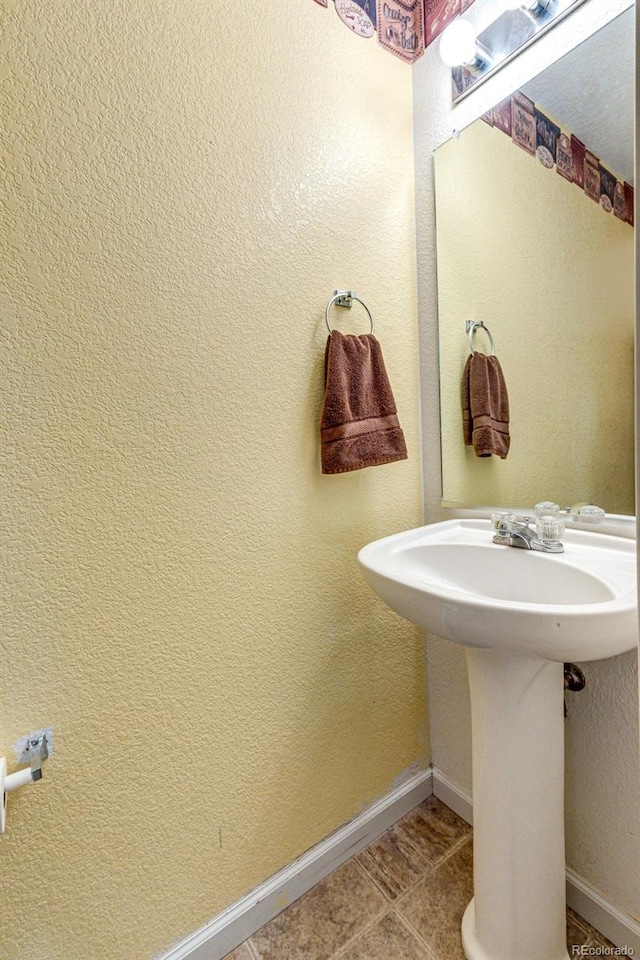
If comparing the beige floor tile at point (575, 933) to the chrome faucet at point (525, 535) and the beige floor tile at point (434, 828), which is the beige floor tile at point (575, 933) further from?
the chrome faucet at point (525, 535)

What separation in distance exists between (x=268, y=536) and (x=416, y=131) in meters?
1.26

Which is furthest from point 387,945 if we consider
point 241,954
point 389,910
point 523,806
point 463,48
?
point 463,48

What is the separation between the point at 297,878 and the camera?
1.00 meters


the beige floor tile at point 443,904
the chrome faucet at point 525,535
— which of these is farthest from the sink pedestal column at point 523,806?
the chrome faucet at point 525,535

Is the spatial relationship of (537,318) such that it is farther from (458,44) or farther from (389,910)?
(389,910)

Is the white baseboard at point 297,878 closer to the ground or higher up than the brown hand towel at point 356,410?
closer to the ground

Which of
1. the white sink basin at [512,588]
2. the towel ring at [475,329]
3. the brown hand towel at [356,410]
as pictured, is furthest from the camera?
the towel ring at [475,329]

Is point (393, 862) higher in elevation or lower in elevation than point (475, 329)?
lower

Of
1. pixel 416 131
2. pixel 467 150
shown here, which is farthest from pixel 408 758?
pixel 416 131

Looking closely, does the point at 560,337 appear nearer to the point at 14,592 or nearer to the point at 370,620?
the point at 370,620

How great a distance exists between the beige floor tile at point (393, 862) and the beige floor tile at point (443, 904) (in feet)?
0.08

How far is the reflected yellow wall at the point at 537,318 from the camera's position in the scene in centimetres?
86

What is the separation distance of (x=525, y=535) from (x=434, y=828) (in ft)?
3.04

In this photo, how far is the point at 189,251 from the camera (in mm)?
835
